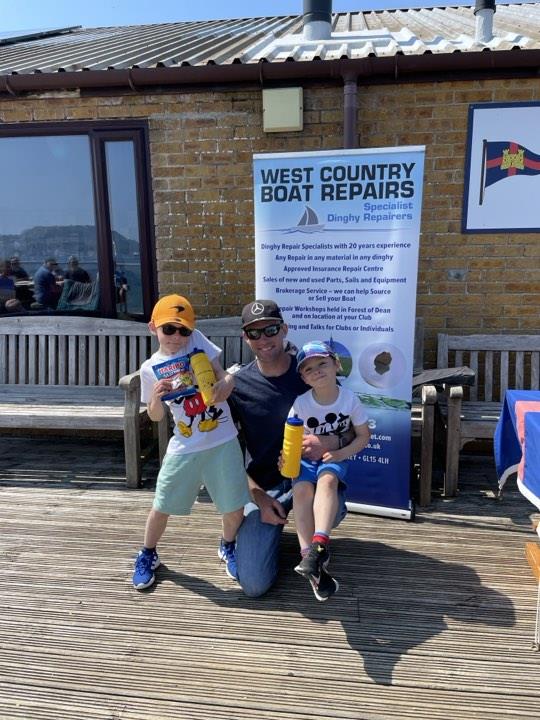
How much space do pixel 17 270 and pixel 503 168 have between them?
4295 millimetres

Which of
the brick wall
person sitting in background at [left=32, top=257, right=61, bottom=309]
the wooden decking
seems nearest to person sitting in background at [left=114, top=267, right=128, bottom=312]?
the brick wall

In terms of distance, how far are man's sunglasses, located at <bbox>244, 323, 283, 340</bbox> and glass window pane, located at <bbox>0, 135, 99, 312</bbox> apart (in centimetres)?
270

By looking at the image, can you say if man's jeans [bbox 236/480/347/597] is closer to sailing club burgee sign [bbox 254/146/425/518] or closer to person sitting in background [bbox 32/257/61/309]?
sailing club burgee sign [bbox 254/146/425/518]

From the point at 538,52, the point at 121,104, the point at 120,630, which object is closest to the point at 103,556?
the point at 120,630

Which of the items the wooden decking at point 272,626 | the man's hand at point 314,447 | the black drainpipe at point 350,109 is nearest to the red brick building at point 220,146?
the black drainpipe at point 350,109

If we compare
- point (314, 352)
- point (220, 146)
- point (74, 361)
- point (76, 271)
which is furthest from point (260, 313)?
point (76, 271)

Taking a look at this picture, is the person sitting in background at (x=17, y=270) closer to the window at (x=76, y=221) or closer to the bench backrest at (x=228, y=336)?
the window at (x=76, y=221)

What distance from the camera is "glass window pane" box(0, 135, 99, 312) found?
5090 millimetres

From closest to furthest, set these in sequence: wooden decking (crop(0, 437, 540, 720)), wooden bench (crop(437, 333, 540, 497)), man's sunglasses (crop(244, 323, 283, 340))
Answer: wooden decking (crop(0, 437, 540, 720)) < man's sunglasses (crop(244, 323, 283, 340)) < wooden bench (crop(437, 333, 540, 497))

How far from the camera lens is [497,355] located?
468 cm

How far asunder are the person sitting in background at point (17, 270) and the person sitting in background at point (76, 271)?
44 centimetres

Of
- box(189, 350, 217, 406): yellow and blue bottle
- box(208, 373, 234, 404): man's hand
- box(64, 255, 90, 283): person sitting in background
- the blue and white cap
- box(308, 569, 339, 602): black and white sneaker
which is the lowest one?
box(308, 569, 339, 602): black and white sneaker

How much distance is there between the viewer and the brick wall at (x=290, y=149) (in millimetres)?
4492

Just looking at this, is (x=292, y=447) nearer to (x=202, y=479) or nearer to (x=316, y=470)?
(x=316, y=470)
